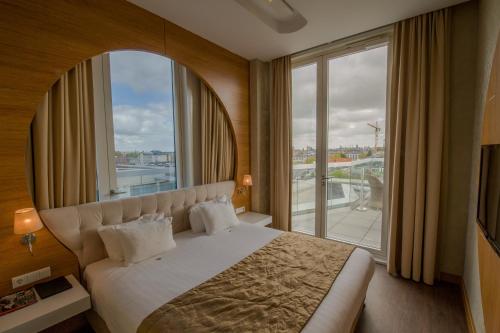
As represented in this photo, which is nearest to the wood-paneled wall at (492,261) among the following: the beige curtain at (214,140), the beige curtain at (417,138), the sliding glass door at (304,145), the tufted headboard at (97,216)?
the beige curtain at (417,138)

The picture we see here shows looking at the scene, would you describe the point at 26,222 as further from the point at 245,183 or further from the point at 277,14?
the point at 277,14

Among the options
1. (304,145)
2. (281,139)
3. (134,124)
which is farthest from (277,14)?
(134,124)

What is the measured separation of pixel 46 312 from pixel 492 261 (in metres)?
2.73

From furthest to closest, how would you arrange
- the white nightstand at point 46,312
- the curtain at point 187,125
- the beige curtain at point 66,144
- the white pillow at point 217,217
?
the curtain at point 187,125 → the white pillow at point 217,217 → the beige curtain at point 66,144 → the white nightstand at point 46,312

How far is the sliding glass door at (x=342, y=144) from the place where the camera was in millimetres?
3039

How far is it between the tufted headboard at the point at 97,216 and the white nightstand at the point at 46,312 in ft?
1.22

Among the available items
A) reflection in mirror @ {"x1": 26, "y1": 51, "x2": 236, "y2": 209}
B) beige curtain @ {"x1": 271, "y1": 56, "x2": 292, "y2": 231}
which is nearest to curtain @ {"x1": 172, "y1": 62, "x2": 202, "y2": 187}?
reflection in mirror @ {"x1": 26, "y1": 51, "x2": 236, "y2": 209}

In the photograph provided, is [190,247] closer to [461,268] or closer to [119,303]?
[119,303]

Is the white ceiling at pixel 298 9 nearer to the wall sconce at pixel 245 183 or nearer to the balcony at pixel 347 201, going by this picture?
the balcony at pixel 347 201

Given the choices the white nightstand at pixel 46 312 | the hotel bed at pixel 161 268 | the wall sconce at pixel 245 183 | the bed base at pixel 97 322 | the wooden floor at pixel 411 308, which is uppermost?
the wall sconce at pixel 245 183

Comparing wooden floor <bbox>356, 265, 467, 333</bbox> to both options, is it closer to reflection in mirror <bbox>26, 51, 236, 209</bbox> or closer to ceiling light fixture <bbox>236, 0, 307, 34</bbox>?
reflection in mirror <bbox>26, 51, 236, 209</bbox>

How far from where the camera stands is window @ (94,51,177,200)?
2281 millimetres

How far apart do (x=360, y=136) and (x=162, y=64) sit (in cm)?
279

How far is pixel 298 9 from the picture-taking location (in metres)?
2.36
